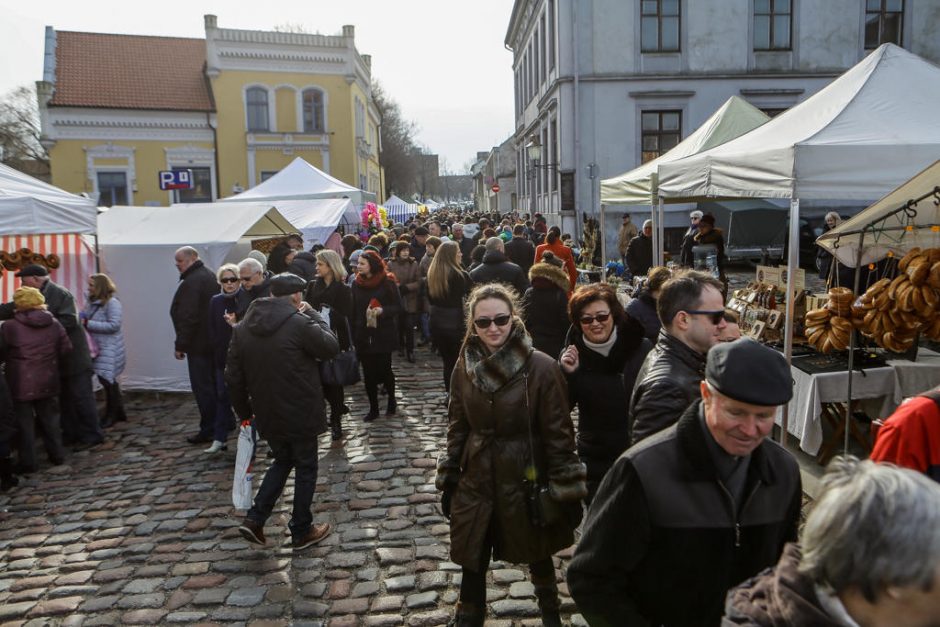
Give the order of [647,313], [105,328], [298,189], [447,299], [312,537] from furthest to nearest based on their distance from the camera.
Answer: [298,189], [105,328], [447,299], [312,537], [647,313]

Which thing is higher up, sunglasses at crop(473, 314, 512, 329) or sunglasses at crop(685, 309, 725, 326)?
sunglasses at crop(685, 309, 725, 326)

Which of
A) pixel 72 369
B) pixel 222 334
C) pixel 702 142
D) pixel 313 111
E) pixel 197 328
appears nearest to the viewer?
pixel 222 334

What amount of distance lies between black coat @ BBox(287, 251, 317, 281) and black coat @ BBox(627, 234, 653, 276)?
6007 millimetres

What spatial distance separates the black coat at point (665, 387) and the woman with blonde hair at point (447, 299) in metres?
4.83

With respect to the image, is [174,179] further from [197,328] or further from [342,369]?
[342,369]

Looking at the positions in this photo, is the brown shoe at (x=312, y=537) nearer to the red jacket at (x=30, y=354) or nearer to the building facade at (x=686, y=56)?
the red jacket at (x=30, y=354)

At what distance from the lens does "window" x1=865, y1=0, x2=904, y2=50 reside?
24.7m

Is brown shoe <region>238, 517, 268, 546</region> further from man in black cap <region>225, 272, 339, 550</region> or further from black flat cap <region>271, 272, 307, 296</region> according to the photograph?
black flat cap <region>271, 272, 307, 296</region>

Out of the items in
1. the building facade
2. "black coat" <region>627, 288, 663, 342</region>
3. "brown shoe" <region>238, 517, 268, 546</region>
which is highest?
the building facade

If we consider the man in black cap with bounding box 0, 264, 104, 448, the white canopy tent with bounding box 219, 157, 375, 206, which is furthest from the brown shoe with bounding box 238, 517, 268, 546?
the white canopy tent with bounding box 219, 157, 375, 206

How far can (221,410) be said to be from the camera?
22.9ft

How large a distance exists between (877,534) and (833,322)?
4.48 meters

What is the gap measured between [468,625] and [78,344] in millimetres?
5538

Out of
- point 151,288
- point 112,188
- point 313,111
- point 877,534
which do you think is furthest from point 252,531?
point 313,111
